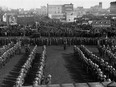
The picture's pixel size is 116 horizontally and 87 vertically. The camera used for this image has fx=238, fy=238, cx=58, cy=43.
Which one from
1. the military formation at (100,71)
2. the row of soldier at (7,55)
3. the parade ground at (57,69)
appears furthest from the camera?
the row of soldier at (7,55)

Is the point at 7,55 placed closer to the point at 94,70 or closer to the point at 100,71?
the point at 94,70

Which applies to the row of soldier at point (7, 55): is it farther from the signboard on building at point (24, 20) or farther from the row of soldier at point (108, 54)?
the signboard on building at point (24, 20)

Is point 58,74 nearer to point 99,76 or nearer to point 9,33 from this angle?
point 99,76

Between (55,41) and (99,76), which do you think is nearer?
(99,76)

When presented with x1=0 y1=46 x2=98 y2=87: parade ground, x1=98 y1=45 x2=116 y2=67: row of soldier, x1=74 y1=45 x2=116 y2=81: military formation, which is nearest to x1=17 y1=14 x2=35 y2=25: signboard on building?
x1=0 y1=46 x2=98 y2=87: parade ground

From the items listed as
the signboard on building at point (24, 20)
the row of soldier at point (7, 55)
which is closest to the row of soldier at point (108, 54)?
the row of soldier at point (7, 55)

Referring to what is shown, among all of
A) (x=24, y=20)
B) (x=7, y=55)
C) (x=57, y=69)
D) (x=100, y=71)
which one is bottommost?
(x=57, y=69)

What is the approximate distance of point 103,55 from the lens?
2014 centimetres

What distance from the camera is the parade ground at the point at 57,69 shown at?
13.9 meters

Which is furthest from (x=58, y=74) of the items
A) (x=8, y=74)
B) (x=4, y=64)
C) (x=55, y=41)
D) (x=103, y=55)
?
(x=55, y=41)

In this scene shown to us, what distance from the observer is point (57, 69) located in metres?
16.4

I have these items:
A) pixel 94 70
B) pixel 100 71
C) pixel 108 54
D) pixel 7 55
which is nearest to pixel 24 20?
pixel 7 55

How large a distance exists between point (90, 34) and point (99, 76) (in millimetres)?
20744

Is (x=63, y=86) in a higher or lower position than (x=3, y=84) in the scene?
higher
